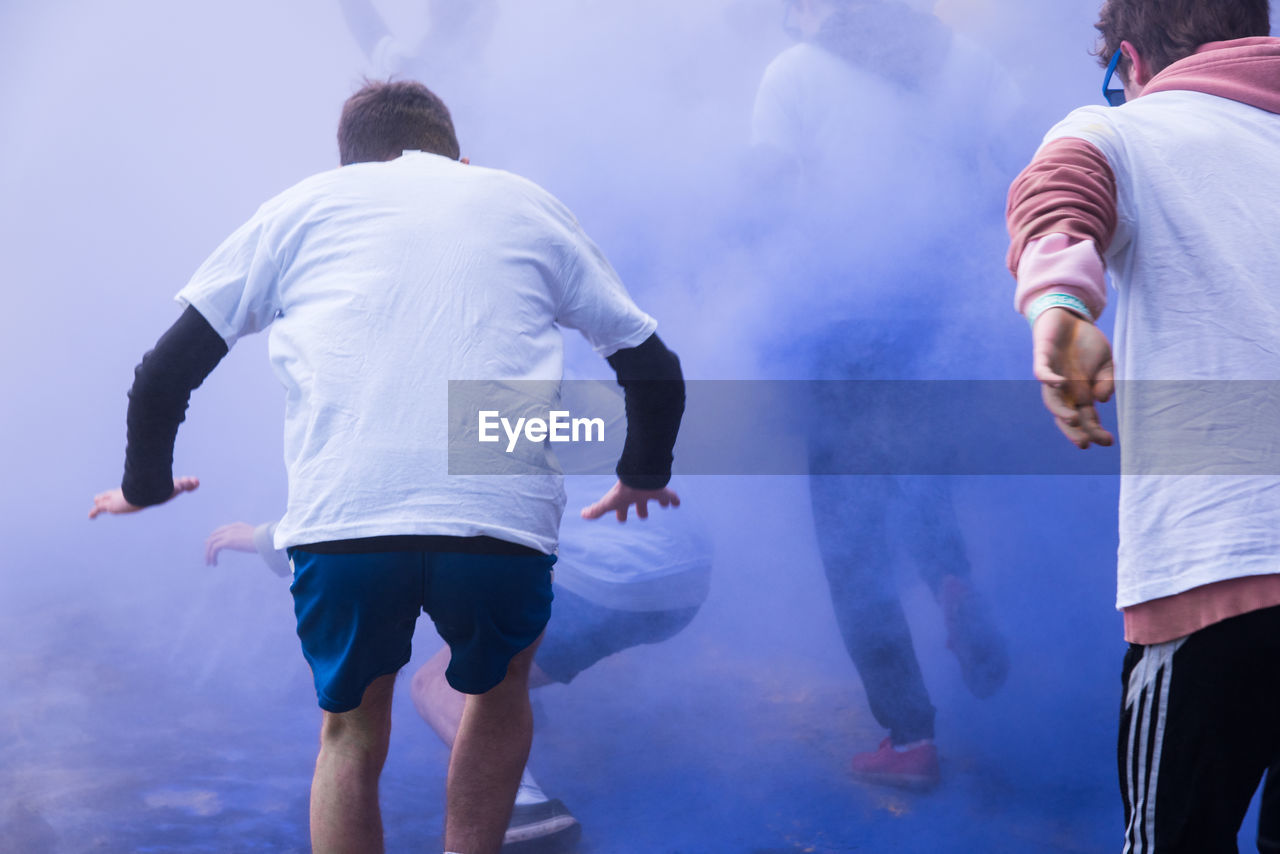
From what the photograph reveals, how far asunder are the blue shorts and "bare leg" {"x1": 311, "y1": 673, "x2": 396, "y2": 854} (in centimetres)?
6

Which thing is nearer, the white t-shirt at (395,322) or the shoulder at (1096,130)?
the shoulder at (1096,130)

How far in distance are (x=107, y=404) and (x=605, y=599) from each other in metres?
1.13

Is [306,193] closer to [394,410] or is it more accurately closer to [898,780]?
[394,410]

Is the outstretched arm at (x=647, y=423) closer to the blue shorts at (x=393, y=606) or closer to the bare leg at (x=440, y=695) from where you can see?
the blue shorts at (x=393, y=606)

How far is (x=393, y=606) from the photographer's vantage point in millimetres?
1179

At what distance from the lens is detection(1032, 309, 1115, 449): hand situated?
79 cm

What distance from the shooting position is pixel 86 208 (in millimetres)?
2121

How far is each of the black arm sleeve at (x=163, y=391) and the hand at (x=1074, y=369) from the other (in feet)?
3.36

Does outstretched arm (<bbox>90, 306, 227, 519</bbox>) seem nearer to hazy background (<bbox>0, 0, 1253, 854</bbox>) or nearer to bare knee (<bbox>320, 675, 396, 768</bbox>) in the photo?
bare knee (<bbox>320, 675, 396, 768</bbox>)

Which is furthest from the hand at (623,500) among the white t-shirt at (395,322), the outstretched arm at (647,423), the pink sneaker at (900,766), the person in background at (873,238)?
the pink sneaker at (900,766)

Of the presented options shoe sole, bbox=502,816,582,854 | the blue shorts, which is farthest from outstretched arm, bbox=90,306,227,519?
shoe sole, bbox=502,816,582,854

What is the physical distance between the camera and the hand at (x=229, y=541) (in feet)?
6.59

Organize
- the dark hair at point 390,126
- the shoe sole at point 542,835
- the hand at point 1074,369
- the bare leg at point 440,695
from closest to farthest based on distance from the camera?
1. the hand at point 1074,369
2. the dark hair at point 390,126
3. the shoe sole at point 542,835
4. the bare leg at point 440,695

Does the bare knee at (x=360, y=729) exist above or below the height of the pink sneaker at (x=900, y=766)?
above
